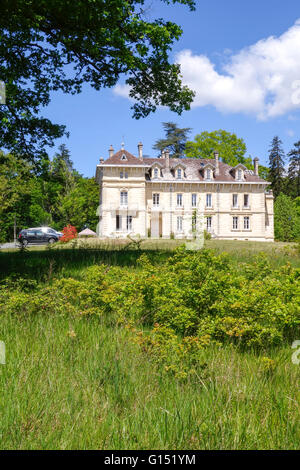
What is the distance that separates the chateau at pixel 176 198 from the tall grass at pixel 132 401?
37.4 m

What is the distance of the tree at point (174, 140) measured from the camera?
54562mm

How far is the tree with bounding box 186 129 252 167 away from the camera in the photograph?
5012 centimetres

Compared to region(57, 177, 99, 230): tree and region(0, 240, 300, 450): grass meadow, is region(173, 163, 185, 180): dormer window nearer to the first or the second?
region(57, 177, 99, 230): tree

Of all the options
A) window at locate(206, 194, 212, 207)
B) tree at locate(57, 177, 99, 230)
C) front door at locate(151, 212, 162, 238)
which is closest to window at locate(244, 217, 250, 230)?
window at locate(206, 194, 212, 207)

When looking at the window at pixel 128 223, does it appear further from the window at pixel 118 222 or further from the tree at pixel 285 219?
the tree at pixel 285 219

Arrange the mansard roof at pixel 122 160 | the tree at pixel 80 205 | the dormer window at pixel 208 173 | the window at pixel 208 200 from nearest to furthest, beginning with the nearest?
1. the mansard roof at pixel 122 160
2. the tree at pixel 80 205
3. the dormer window at pixel 208 173
4. the window at pixel 208 200

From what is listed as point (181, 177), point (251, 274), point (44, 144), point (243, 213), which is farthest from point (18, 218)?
point (251, 274)

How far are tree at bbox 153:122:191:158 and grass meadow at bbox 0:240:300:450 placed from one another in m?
52.3

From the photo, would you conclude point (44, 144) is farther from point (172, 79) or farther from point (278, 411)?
point (278, 411)

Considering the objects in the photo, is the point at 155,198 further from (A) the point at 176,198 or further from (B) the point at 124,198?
(B) the point at 124,198

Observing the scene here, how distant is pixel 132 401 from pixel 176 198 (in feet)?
137

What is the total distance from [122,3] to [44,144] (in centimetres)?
514

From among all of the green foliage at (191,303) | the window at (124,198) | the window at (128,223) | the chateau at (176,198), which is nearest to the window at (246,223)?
the chateau at (176,198)
